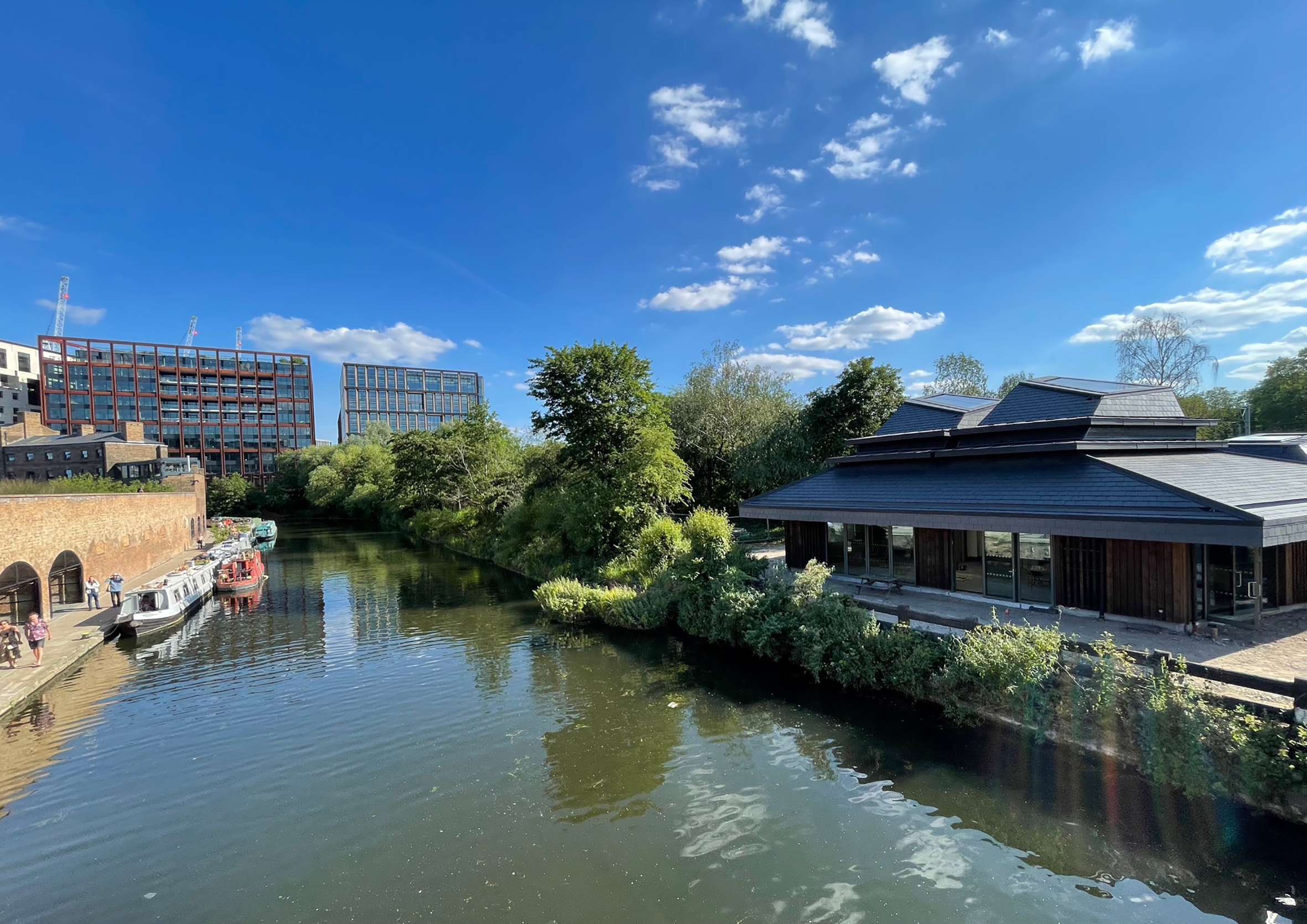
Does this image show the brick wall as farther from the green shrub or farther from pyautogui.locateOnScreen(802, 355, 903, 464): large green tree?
pyautogui.locateOnScreen(802, 355, 903, 464): large green tree

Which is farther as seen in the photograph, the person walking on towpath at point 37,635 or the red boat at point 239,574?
the red boat at point 239,574

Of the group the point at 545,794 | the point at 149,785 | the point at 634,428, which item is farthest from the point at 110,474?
the point at 545,794

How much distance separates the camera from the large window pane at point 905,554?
1631 cm

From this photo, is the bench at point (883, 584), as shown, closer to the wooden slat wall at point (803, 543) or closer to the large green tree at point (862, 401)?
the wooden slat wall at point (803, 543)

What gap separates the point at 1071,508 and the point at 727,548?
847 centimetres

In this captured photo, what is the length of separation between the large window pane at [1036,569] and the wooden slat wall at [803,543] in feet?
19.5

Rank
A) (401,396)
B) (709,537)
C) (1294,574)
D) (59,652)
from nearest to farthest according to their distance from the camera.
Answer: (1294,574), (59,652), (709,537), (401,396)

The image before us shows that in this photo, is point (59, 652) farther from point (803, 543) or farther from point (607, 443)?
point (803, 543)

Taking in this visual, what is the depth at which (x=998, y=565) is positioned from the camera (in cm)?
1445

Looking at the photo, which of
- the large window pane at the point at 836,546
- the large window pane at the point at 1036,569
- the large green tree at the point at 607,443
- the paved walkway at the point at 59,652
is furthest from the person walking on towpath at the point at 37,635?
the large window pane at the point at 1036,569

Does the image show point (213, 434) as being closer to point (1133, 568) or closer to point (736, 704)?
point (736, 704)

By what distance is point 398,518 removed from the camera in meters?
55.3

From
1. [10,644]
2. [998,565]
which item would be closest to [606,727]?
[998,565]

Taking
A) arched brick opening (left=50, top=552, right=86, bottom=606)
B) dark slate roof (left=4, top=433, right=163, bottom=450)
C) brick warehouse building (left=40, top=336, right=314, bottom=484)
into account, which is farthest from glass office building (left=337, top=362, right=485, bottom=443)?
arched brick opening (left=50, top=552, right=86, bottom=606)
